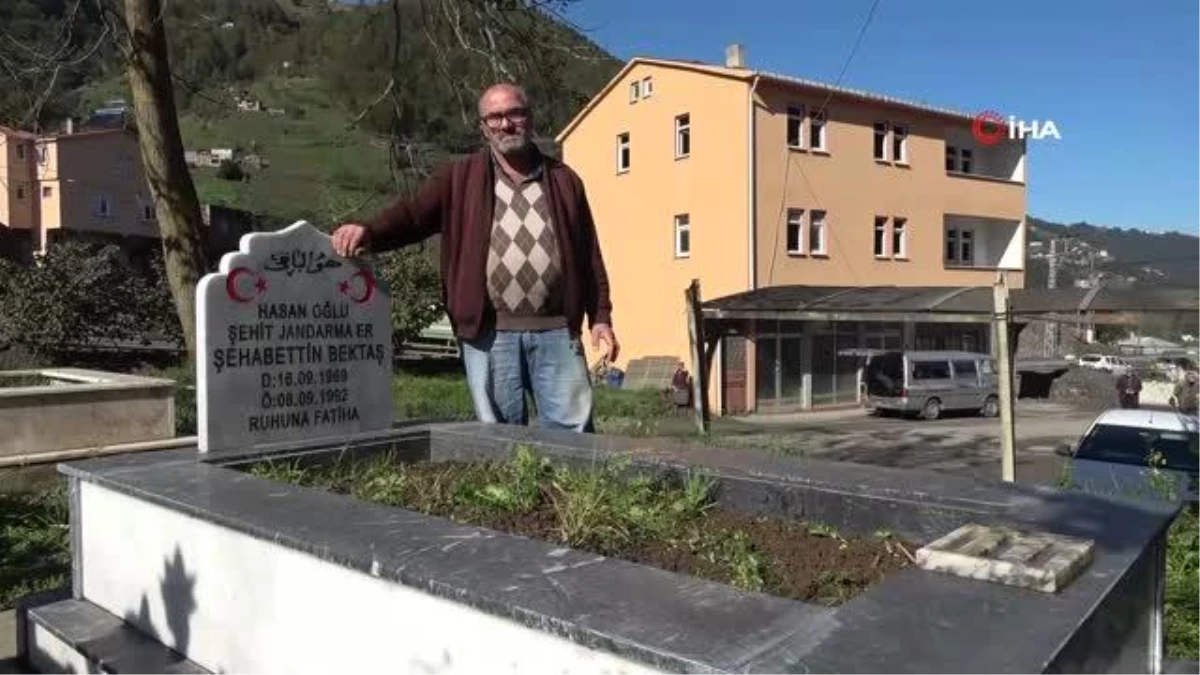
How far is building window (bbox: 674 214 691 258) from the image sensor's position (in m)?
34.2

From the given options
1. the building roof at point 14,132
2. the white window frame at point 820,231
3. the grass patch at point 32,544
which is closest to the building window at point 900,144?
the white window frame at point 820,231

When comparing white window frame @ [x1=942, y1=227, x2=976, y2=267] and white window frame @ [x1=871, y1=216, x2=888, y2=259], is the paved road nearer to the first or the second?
white window frame @ [x1=871, y1=216, x2=888, y2=259]

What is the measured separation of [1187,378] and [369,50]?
7138 millimetres

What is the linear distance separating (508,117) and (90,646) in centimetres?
240

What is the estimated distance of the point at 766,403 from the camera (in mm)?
33062

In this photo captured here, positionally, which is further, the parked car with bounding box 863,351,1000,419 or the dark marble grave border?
the parked car with bounding box 863,351,1000,419

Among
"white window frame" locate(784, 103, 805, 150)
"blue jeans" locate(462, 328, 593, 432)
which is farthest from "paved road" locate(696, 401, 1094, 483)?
"blue jeans" locate(462, 328, 593, 432)

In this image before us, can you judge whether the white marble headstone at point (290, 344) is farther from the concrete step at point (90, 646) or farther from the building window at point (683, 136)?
the building window at point (683, 136)

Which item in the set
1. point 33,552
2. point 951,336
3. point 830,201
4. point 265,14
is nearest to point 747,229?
point 830,201

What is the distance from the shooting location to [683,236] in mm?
34562

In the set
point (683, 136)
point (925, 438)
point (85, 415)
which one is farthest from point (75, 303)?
point (683, 136)

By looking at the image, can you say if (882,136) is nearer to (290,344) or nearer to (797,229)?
(797,229)

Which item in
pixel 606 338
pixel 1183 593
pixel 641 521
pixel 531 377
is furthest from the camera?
pixel 531 377

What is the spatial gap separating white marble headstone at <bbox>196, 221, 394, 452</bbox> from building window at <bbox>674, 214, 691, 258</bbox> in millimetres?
29966
